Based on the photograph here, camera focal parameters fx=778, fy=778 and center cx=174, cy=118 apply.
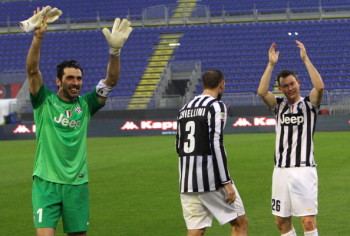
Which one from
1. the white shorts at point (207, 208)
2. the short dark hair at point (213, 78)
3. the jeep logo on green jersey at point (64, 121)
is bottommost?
the white shorts at point (207, 208)

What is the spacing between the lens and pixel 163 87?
42.5 m

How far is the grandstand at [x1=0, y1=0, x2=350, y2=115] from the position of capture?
1679 inches

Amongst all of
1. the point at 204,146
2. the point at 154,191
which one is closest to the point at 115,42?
the point at 204,146

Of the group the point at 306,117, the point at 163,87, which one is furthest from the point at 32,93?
the point at 163,87

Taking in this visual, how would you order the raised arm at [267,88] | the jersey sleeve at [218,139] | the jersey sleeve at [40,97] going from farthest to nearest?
the raised arm at [267,88], the jersey sleeve at [218,139], the jersey sleeve at [40,97]

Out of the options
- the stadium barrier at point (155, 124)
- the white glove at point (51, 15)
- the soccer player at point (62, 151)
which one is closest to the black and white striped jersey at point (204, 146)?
the soccer player at point (62, 151)

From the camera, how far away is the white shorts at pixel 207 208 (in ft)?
23.2

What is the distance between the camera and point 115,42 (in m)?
6.69

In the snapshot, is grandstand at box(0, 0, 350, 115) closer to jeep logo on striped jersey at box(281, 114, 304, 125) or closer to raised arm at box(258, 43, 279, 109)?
raised arm at box(258, 43, 279, 109)

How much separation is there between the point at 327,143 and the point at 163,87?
17.5m

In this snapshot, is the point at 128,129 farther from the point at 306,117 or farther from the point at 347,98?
the point at 306,117

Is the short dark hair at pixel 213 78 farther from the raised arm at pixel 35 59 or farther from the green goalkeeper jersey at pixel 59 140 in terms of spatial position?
the raised arm at pixel 35 59

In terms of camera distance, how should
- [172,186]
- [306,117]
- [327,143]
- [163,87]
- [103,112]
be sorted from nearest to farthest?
[306,117] → [172,186] → [327,143] → [103,112] → [163,87]

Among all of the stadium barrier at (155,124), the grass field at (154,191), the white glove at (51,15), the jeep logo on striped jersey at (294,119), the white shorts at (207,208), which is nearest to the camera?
the white glove at (51,15)
